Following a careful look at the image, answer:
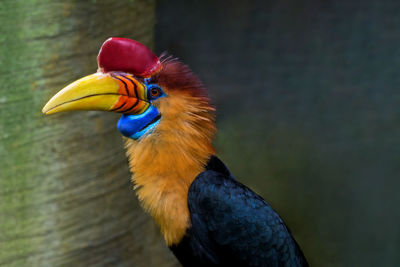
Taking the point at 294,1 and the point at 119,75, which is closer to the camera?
the point at 119,75

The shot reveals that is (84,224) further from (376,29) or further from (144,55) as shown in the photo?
(376,29)

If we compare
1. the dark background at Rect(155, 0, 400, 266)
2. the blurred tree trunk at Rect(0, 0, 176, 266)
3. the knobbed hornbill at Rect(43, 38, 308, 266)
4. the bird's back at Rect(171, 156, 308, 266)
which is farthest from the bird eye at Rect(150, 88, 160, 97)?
the dark background at Rect(155, 0, 400, 266)

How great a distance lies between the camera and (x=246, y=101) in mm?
3184

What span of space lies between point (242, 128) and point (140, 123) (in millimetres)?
1255

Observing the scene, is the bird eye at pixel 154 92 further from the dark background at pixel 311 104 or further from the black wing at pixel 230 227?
the dark background at pixel 311 104

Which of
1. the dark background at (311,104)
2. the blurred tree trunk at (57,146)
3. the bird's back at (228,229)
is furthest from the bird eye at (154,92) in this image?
the dark background at (311,104)

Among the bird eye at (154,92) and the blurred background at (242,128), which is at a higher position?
the bird eye at (154,92)

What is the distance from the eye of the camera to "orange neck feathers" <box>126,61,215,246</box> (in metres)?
2.04

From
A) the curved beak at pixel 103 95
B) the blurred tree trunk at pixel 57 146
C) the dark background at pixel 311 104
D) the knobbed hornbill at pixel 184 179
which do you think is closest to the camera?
the curved beak at pixel 103 95

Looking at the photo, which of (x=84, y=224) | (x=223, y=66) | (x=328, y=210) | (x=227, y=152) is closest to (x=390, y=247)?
(x=328, y=210)

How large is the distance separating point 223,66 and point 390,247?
1.31 meters

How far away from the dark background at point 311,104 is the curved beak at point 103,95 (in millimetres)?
1075

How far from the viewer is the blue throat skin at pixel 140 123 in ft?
6.69

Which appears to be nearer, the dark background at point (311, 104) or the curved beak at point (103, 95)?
the curved beak at point (103, 95)
